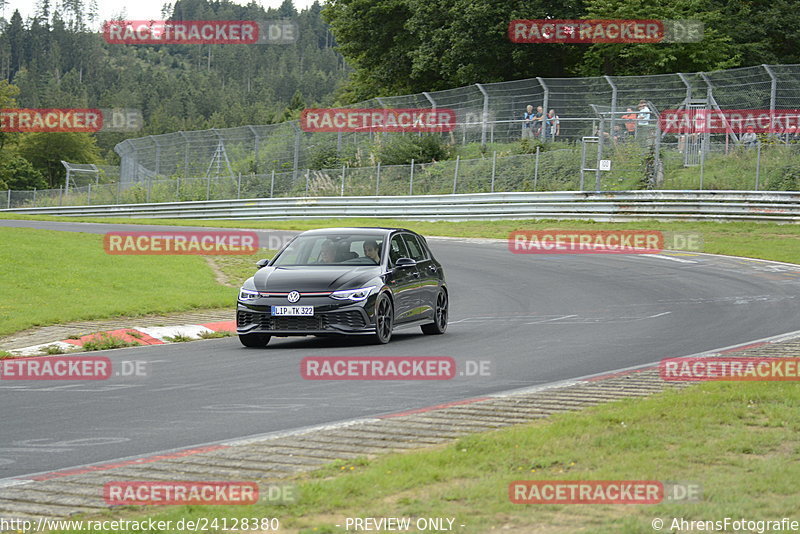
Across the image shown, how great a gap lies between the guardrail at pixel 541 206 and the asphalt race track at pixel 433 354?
8.04 meters

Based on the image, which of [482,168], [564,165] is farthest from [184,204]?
[564,165]

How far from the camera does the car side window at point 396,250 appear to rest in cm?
1454

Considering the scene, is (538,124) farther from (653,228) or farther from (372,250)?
(372,250)

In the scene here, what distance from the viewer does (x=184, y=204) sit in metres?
49.6

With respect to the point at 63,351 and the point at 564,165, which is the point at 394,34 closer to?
the point at 564,165

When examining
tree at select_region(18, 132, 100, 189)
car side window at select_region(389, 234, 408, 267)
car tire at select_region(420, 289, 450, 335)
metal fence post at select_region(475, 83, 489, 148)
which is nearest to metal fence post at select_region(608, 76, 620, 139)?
metal fence post at select_region(475, 83, 489, 148)

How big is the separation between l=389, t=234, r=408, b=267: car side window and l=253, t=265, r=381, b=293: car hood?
477 mm

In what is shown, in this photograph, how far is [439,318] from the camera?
Result: 15.3 m

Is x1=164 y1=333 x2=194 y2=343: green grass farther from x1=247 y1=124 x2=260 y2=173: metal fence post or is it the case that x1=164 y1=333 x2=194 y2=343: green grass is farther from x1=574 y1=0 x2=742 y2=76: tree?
x1=574 y1=0 x2=742 y2=76: tree

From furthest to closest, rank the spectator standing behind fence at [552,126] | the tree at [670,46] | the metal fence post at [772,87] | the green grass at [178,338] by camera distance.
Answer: the tree at [670,46]
the spectator standing behind fence at [552,126]
the metal fence post at [772,87]
the green grass at [178,338]

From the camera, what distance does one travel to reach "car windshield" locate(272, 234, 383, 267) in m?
14.4

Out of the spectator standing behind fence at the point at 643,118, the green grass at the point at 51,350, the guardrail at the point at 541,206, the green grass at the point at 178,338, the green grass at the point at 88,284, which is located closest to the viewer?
the green grass at the point at 51,350

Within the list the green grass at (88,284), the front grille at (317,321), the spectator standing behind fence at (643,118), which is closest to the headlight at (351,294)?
the front grille at (317,321)

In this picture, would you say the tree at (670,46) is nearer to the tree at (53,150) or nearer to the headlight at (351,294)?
the headlight at (351,294)
